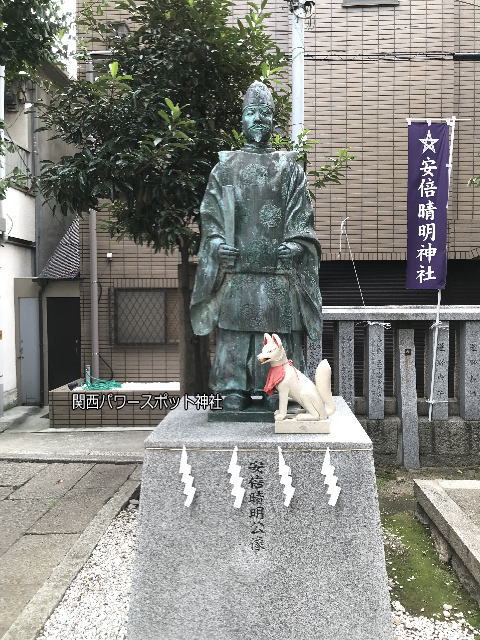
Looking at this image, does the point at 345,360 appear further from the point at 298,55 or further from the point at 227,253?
the point at 298,55

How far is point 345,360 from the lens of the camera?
6691mm

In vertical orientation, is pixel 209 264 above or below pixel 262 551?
above

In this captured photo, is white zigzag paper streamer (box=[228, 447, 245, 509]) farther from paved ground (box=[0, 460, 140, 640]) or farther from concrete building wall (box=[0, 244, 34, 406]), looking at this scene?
concrete building wall (box=[0, 244, 34, 406])

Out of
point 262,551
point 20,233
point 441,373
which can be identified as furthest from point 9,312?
point 262,551

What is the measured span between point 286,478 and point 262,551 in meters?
0.44

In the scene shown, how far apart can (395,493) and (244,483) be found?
126 inches

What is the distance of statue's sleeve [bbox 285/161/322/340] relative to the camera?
13.4 ft

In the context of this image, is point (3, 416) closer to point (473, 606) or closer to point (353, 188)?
point (353, 188)

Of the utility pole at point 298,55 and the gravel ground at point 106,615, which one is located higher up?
the utility pole at point 298,55

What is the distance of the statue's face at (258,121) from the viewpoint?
4.14m

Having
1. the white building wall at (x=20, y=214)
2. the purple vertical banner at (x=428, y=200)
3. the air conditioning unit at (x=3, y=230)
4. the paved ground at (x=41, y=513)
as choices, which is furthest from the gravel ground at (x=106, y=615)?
the white building wall at (x=20, y=214)

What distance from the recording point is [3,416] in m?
10.6

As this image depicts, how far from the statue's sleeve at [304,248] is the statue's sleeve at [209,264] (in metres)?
0.50

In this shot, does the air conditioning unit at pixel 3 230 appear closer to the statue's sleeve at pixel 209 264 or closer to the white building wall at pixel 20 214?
the white building wall at pixel 20 214
